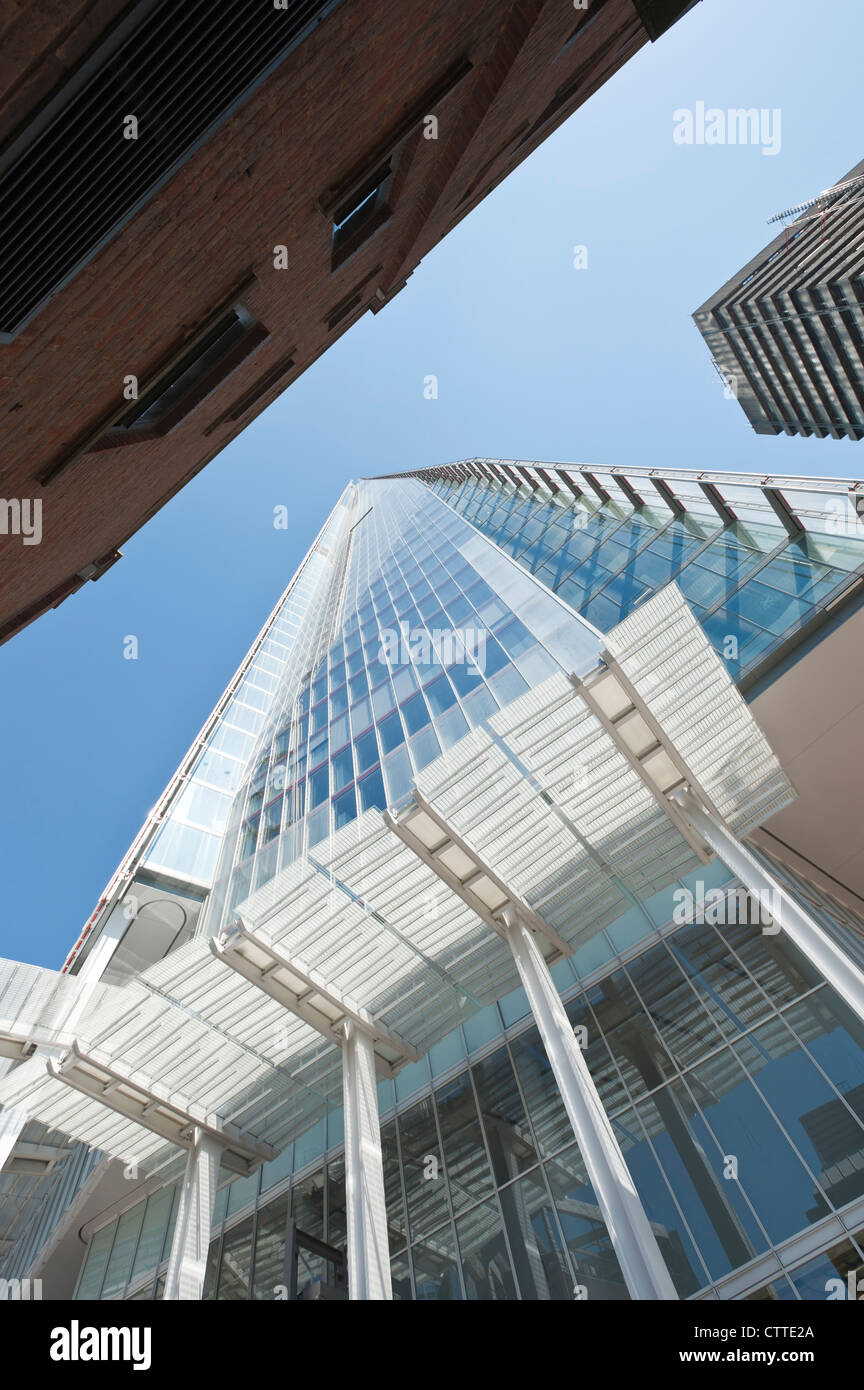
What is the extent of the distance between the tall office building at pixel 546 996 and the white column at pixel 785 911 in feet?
0.17

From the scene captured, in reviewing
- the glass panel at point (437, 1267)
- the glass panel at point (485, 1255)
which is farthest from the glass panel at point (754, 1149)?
the glass panel at point (437, 1267)

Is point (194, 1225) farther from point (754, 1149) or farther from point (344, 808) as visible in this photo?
point (754, 1149)

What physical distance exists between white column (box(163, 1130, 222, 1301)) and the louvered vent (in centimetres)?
1443

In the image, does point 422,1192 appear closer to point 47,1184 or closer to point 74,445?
point 74,445

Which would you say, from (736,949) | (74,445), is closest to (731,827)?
(736,949)

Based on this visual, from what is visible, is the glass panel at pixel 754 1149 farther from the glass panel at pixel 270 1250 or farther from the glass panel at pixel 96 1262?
the glass panel at pixel 96 1262

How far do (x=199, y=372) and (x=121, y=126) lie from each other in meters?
4.59

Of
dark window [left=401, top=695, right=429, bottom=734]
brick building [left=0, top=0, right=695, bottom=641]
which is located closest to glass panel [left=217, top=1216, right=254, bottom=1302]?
dark window [left=401, top=695, right=429, bottom=734]

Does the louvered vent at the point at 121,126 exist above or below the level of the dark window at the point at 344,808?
below

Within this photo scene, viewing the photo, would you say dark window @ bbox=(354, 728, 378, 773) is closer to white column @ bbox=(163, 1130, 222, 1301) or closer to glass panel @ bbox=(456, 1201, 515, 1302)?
white column @ bbox=(163, 1130, 222, 1301)

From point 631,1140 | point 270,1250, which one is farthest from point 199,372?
point 270,1250

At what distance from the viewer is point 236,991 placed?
15305mm

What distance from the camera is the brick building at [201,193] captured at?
200 inches

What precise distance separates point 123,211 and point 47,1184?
29.4 m
